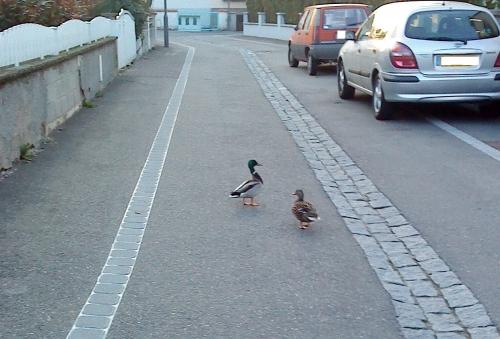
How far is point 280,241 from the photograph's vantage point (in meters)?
5.96

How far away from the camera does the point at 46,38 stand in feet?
36.4

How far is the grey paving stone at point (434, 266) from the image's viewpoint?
5309 millimetres

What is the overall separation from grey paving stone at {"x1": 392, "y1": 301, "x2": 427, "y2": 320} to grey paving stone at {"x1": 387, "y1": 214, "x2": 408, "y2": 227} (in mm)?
1726

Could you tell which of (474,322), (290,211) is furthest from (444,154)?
(474,322)

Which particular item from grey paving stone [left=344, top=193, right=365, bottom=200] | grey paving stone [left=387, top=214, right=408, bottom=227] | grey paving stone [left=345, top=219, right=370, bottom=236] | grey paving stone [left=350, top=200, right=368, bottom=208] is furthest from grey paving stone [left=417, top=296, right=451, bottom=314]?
grey paving stone [left=344, top=193, right=365, bottom=200]

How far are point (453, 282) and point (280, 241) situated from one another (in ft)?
4.75

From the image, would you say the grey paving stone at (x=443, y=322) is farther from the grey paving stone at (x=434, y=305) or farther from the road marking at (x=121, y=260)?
the road marking at (x=121, y=260)

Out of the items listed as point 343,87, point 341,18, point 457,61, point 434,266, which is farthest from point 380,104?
point 341,18

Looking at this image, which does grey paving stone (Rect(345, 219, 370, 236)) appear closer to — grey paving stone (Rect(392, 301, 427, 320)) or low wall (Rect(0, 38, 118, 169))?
grey paving stone (Rect(392, 301, 427, 320))

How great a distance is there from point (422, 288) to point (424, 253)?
0.68 m

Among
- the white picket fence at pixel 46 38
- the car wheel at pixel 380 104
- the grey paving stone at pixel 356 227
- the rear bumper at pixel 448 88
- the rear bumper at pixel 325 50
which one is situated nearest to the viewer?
the grey paving stone at pixel 356 227

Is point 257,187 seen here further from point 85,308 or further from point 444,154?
point 444,154

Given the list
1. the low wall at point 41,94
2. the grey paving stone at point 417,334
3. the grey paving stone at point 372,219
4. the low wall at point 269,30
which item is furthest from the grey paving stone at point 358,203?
the low wall at point 269,30

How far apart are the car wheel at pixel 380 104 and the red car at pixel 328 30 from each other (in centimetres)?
813
